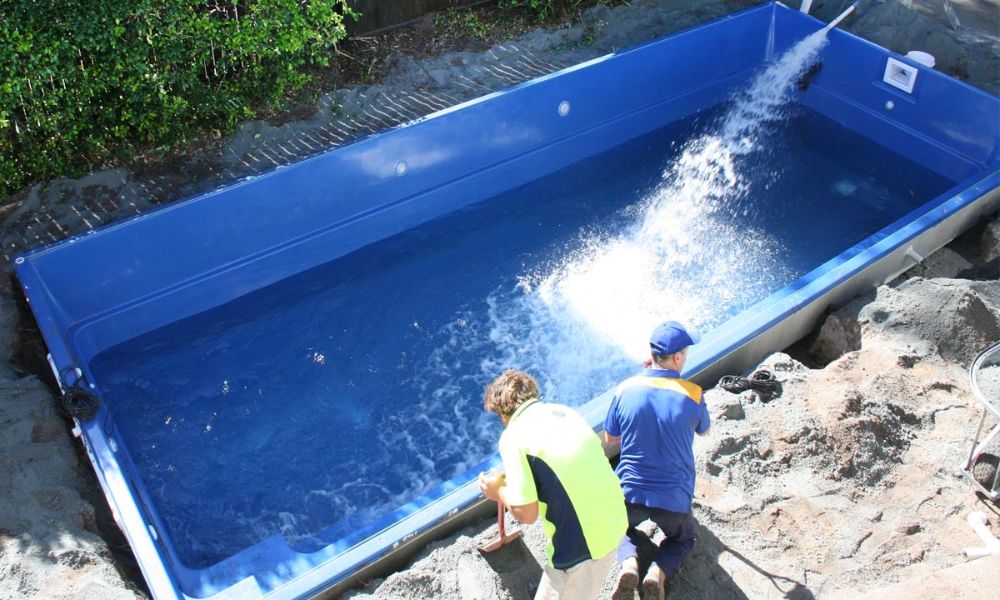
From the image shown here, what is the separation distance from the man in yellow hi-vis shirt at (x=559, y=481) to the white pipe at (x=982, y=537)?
1685mm

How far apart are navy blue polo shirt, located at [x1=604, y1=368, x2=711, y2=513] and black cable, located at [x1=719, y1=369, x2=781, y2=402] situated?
3.93ft

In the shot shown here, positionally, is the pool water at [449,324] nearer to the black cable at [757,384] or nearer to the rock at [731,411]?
the black cable at [757,384]

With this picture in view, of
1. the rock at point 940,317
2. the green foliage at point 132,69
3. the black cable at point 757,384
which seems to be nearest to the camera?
the black cable at point 757,384

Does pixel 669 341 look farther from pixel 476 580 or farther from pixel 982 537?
pixel 982 537

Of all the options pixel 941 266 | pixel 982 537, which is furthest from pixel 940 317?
pixel 982 537

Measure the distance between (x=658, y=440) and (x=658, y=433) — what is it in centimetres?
3

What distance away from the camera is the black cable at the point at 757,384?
435 centimetres

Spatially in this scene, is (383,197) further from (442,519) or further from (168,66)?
(442,519)

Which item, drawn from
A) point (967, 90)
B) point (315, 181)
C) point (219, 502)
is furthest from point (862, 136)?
point (219, 502)

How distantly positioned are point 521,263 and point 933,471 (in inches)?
107

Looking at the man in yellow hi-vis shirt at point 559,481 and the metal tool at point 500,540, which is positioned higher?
the man in yellow hi-vis shirt at point 559,481

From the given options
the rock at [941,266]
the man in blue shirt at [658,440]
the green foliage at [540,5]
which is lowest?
the rock at [941,266]

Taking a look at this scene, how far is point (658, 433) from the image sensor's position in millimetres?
3152

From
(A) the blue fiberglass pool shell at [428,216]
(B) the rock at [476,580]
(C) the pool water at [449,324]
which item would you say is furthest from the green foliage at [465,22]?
(B) the rock at [476,580]
